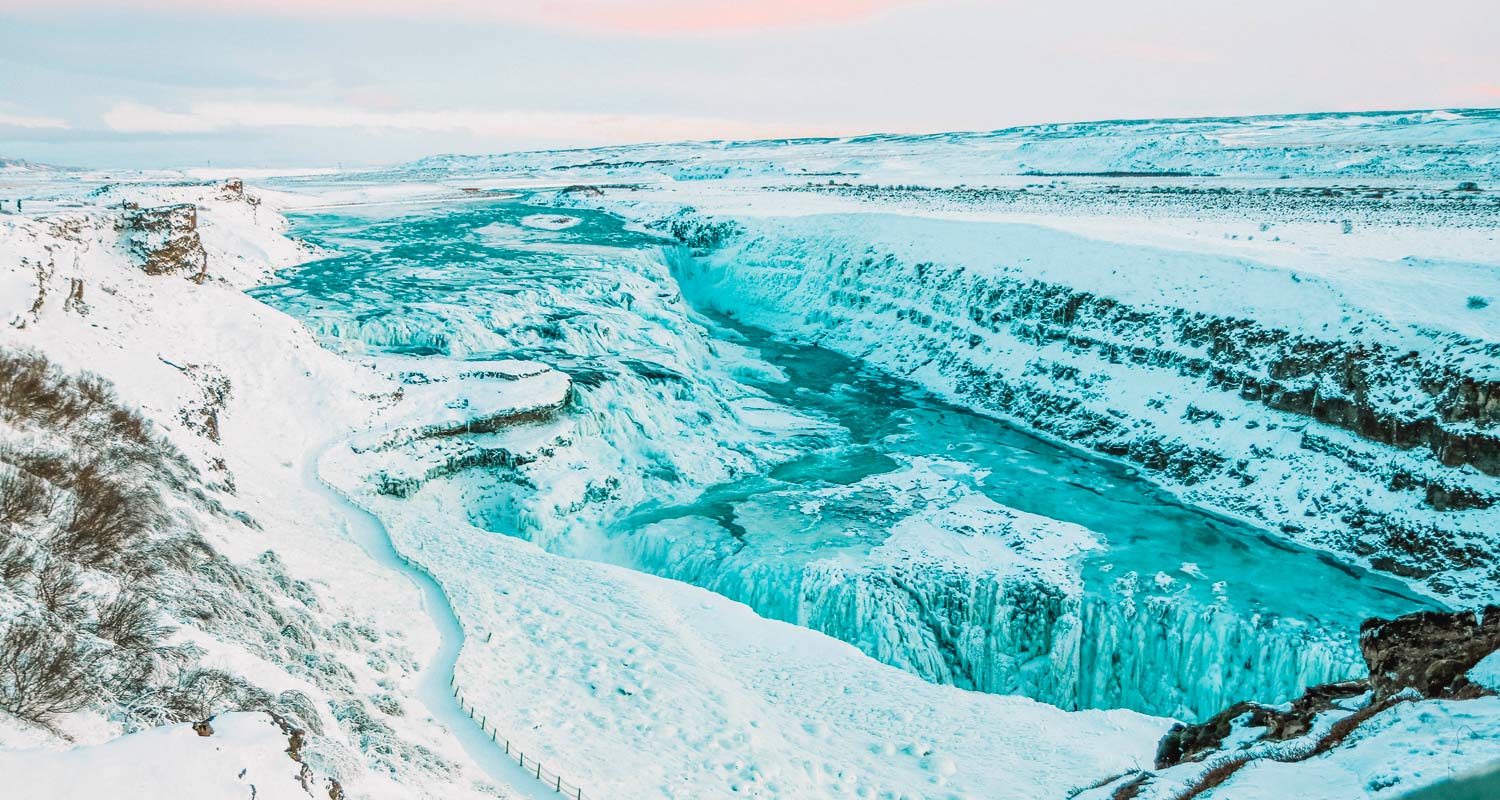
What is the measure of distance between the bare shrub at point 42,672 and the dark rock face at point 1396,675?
45.2 ft

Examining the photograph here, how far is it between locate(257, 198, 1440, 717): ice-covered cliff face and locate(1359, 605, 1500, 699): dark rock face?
8662mm

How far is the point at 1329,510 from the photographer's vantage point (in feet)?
86.3

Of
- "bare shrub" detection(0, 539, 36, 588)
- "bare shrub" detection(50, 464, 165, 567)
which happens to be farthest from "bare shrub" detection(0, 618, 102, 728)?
"bare shrub" detection(50, 464, 165, 567)

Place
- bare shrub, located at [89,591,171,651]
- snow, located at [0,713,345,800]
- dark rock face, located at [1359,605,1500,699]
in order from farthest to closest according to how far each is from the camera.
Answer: bare shrub, located at [89,591,171,651] < dark rock face, located at [1359,605,1500,699] < snow, located at [0,713,345,800]

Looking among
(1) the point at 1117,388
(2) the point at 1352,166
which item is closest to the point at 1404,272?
(1) the point at 1117,388

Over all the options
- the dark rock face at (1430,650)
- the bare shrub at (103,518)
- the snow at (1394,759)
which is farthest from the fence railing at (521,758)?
the dark rock face at (1430,650)

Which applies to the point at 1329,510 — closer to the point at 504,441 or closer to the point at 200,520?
the point at 504,441

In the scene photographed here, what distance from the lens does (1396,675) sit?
11.4 metres

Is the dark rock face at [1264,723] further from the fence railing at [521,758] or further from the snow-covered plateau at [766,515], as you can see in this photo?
the fence railing at [521,758]

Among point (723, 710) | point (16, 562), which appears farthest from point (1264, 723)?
point (16, 562)

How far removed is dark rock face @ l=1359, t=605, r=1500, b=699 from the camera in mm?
10742

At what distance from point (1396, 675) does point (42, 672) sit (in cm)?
1631

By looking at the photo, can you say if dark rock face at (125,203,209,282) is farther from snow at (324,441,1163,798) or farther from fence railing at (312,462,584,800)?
fence railing at (312,462,584,800)

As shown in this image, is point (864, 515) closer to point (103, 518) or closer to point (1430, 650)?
point (1430, 650)
